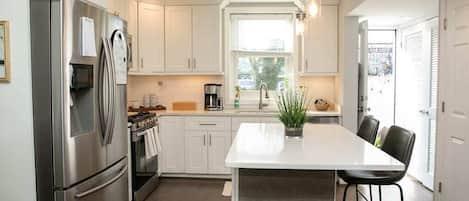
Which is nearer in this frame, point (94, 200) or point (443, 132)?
point (94, 200)

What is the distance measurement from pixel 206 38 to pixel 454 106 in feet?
10.1

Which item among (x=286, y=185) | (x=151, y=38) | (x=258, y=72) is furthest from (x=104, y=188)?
(x=258, y=72)

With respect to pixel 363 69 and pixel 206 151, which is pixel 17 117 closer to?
pixel 206 151

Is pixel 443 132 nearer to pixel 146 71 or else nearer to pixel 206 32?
pixel 206 32

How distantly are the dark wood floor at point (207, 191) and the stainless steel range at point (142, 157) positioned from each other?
0.54ft

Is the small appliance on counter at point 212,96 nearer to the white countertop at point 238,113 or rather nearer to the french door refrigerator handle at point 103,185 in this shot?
the white countertop at point 238,113

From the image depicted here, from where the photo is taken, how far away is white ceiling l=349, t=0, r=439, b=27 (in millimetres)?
3757

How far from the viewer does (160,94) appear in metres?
5.56

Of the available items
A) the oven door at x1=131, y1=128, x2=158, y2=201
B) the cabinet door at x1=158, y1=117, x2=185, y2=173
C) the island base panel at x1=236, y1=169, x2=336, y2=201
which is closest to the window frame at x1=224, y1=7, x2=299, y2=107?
the cabinet door at x1=158, y1=117, x2=185, y2=173

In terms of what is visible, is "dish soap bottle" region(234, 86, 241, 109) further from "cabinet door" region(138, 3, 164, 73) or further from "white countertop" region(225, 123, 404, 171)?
"white countertop" region(225, 123, 404, 171)

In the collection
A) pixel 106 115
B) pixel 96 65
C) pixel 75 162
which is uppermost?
pixel 96 65

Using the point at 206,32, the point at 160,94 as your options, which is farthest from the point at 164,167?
the point at 206,32

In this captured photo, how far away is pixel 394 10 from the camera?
4180 millimetres

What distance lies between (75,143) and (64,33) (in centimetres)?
66
